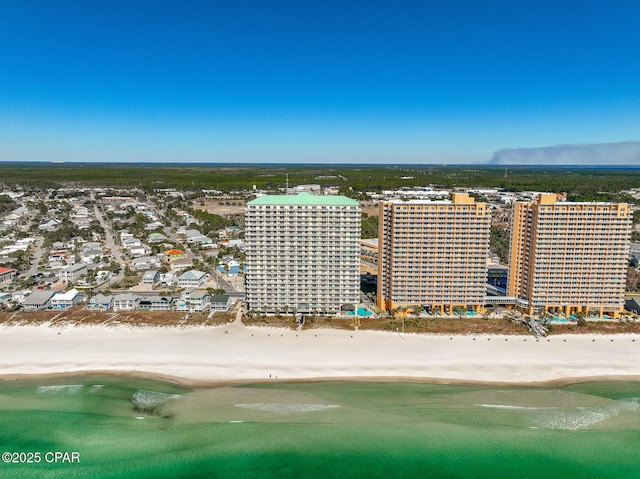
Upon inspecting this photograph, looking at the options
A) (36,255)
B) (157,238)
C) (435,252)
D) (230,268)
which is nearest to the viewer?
(435,252)

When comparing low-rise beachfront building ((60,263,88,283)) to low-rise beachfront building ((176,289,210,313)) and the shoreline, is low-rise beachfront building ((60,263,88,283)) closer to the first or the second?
low-rise beachfront building ((176,289,210,313))

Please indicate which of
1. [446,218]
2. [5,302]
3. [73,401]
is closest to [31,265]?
[5,302]

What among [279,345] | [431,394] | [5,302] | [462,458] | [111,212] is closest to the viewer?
[462,458]

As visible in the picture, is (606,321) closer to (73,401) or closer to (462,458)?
(462,458)

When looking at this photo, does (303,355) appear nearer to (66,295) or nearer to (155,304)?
(155,304)

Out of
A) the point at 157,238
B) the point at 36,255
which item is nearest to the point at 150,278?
the point at 157,238

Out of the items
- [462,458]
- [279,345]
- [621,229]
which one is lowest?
[462,458]
